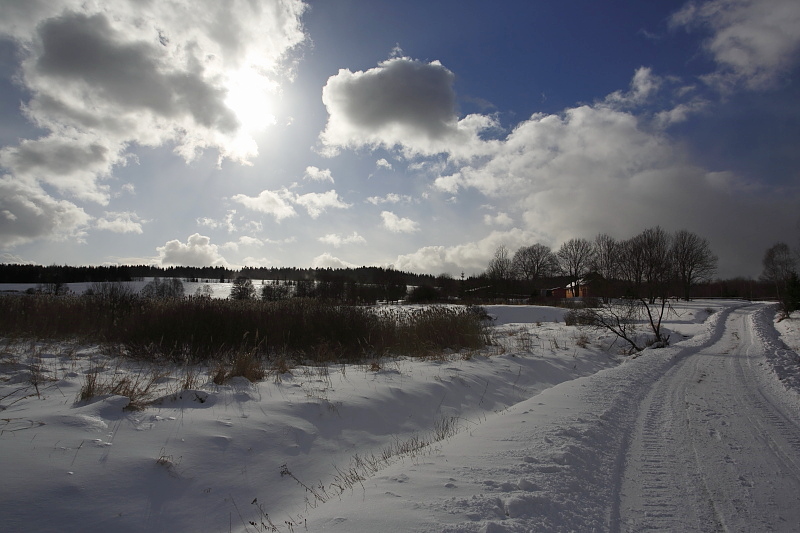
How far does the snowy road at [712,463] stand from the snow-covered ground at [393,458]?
0.8 inches

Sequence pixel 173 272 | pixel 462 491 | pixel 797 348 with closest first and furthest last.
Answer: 1. pixel 462 491
2. pixel 797 348
3. pixel 173 272

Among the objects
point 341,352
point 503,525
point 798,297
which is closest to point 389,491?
point 503,525

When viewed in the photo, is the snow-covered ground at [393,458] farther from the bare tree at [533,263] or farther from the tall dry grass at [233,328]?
the bare tree at [533,263]

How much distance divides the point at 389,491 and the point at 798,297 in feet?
147

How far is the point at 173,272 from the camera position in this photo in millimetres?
130375

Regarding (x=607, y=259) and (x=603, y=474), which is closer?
(x=603, y=474)

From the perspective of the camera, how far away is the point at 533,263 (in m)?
93.9

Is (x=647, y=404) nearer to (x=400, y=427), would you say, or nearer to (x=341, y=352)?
(x=400, y=427)

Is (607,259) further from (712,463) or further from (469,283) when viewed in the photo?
(712,463)

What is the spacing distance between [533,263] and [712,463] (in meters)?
95.1

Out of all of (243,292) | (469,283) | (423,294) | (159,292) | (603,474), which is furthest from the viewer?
(469,283)

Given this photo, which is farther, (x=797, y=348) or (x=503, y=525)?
(x=797, y=348)

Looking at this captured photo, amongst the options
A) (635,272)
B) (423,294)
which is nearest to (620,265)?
(635,272)

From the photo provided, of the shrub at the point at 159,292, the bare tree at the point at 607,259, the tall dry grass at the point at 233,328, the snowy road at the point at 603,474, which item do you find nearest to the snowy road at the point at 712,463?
the snowy road at the point at 603,474
